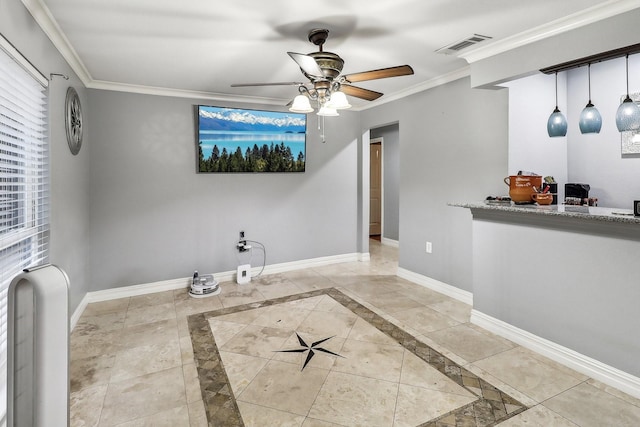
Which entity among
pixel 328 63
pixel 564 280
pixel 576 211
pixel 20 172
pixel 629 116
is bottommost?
pixel 564 280

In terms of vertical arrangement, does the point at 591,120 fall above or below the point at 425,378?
above

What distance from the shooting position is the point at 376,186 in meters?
7.26

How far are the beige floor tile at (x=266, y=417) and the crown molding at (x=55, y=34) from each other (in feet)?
8.55

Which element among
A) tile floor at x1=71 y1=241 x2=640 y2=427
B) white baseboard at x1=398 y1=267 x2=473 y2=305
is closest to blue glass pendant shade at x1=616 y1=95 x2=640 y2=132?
tile floor at x1=71 y1=241 x2=640 y2=427

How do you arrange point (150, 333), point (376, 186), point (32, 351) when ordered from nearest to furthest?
point (32, 351) → point (150, 333) → point (376, 186)

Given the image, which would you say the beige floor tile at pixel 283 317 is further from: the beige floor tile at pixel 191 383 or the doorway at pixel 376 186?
the doorway at pixel 376 186

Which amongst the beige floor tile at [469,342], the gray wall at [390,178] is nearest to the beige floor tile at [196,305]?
the beige floor tile at [469,342]

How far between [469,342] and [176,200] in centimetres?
335

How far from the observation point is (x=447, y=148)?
12.4 feet

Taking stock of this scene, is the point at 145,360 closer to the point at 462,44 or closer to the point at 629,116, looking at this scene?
the point at 462,44

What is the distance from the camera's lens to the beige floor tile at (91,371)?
2248 millimetres

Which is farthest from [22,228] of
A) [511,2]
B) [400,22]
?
[511,2]

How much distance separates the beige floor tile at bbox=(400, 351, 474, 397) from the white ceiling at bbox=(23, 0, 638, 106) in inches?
91.4

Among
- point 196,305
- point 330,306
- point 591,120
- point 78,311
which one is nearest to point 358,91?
point 591,120
